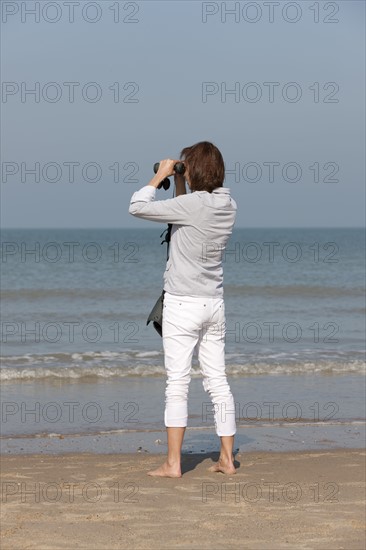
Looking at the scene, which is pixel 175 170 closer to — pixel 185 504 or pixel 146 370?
pixel 185 504

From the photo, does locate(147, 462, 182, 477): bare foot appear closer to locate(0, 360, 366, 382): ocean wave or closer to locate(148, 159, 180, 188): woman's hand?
locate(148, 159, 180, 188): woman's hand

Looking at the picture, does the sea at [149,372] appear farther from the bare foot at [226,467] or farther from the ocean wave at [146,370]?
the bare foot at [226,467]

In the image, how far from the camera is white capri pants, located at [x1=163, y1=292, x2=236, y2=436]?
5.44m

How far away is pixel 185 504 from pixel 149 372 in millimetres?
5978

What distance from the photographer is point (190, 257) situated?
5391 mm

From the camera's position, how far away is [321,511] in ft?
16.6

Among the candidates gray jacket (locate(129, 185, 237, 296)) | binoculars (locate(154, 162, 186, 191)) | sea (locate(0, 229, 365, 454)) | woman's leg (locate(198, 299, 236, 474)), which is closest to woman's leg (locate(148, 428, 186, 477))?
woman's leg (locate(198, 299, 236, 474))

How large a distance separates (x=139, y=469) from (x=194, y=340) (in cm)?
98

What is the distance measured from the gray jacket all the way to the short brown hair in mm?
53

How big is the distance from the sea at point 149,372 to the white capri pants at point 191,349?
346 mm

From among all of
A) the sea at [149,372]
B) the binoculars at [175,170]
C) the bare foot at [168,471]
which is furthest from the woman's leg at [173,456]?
the binoculars at [175,170]

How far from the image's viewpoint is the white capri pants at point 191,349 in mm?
5438

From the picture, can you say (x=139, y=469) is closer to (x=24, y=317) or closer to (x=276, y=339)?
(x=276, y=339)

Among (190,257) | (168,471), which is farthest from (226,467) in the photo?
(190,257)
